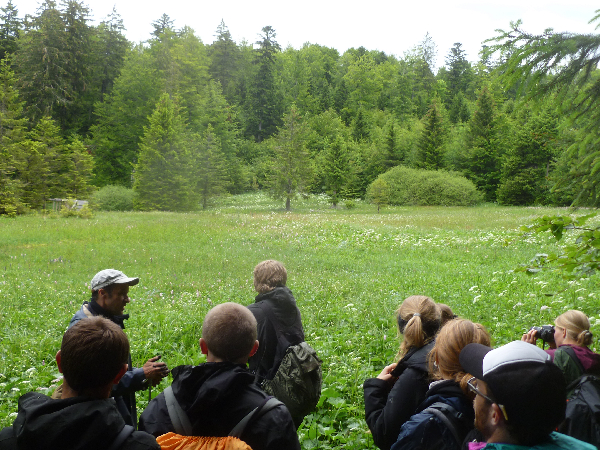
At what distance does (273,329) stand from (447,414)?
1.71m

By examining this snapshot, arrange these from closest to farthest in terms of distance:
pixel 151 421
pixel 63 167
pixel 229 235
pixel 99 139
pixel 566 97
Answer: pixel 151 421, pixel 566 97, pixel 229 235, pixel 63 167, pixel 99 139

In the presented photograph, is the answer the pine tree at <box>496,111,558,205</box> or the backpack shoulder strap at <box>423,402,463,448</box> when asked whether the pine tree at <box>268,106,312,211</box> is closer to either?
the pine tree at <box>496,111,558,205</box>

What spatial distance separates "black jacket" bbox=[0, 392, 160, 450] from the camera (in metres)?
1.75

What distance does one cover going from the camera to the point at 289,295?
384cm

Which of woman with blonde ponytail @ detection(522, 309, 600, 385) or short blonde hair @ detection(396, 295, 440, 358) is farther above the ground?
short blonde hair @ detection(396, 295, 440, 358)

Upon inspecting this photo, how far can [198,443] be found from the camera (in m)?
2.12

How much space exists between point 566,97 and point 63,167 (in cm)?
4052

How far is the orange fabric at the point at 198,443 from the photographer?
2.09 meters

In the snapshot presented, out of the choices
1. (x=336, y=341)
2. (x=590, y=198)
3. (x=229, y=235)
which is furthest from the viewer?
(x=229, y=235)

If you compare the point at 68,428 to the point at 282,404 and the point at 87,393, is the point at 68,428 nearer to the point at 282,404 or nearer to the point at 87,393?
the point at 87,393

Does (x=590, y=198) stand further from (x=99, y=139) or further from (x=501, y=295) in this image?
(x=99, y=139)

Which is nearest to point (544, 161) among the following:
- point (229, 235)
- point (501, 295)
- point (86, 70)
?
point (229, 235)

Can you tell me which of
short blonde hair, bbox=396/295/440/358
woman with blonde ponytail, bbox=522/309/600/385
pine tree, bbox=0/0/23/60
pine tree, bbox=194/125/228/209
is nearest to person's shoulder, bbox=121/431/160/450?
short blonde hair, bbox=396/295/440/358

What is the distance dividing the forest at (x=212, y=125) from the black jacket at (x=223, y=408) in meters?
20.6
